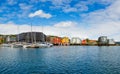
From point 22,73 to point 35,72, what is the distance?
13.1ft

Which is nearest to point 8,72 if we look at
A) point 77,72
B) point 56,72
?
point 56,72

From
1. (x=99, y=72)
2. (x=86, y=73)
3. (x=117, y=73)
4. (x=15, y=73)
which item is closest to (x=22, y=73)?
(x=15, y=73)

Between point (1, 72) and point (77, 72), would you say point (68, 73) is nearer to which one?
point (77, 72)

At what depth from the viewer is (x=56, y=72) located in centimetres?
6281

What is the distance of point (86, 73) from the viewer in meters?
61.5

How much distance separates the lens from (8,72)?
207ft

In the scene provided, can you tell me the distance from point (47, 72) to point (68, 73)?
6.42 metres

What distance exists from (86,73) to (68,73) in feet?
16.9

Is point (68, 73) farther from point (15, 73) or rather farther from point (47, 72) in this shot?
point (15, 73)

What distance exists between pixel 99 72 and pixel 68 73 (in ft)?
30.4

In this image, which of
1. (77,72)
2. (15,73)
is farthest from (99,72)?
(15,73)

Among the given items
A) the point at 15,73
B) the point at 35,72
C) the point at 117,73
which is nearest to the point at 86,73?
the point at 117,73

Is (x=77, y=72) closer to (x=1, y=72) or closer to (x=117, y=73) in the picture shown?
(x=117, y=73)

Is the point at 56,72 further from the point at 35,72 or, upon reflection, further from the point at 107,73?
the point at 107,73
